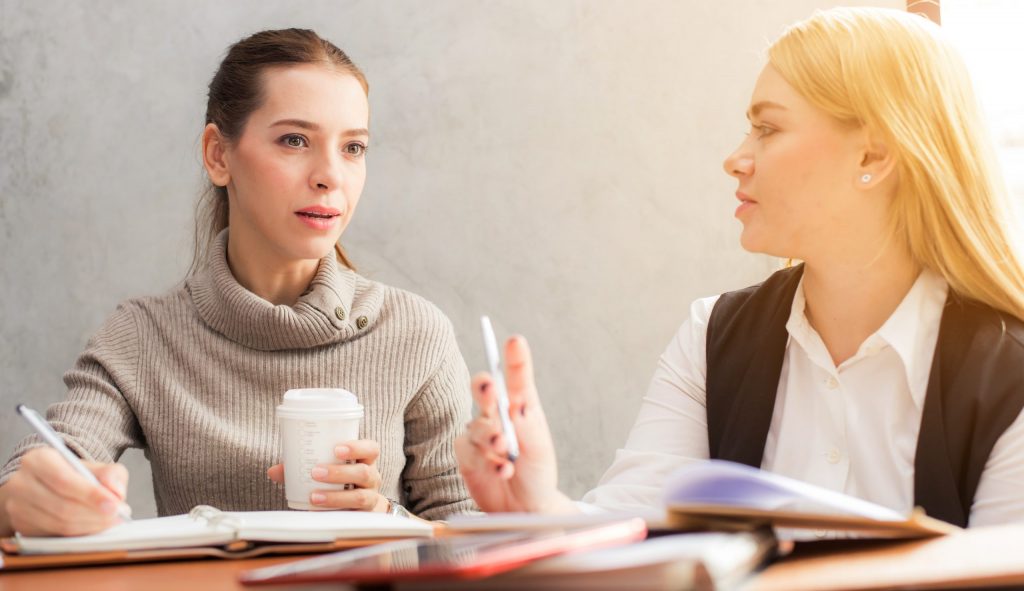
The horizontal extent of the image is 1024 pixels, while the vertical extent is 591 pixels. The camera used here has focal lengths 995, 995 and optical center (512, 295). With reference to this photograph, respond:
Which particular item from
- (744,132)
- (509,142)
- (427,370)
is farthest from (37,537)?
(744,132)

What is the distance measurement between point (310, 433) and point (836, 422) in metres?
0.75

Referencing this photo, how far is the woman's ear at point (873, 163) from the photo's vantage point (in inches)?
56.8

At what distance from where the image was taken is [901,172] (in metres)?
1.45

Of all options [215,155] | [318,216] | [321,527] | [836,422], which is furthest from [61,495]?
[836,422]

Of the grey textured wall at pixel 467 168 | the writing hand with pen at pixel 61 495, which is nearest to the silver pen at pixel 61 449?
the writing hand with pen at pixel 61 495

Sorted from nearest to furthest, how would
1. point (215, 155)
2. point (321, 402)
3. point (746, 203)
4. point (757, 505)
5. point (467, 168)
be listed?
1. point (757, 505)
2. point (321, 402)
3. point (746, 203)
4. point (215, 155)
5. point (467, 168)

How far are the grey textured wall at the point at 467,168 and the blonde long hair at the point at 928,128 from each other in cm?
89

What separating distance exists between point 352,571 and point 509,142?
1757mm

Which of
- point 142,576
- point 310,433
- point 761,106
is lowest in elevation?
point 142,576

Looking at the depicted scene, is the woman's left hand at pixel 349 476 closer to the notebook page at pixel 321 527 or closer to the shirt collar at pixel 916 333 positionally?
the notebook page at pixel 321 527

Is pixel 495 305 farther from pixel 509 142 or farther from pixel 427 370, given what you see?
pixel 427 370

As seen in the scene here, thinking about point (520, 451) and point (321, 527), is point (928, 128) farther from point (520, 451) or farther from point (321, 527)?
point (321, 527)

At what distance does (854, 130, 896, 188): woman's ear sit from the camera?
1443 mm

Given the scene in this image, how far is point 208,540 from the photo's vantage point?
3.45ft
